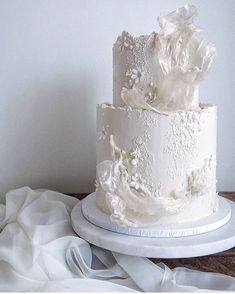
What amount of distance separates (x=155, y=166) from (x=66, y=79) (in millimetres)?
440

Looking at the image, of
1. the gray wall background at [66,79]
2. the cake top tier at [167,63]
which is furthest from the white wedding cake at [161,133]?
the gray wall background at [66,79]

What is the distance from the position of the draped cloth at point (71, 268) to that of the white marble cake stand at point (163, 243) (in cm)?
4

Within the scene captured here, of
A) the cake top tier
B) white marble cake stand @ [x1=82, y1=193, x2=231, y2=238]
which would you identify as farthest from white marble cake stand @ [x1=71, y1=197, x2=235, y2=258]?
the cake top tier

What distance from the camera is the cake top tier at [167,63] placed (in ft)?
1.99

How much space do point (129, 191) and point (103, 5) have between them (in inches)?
21.9

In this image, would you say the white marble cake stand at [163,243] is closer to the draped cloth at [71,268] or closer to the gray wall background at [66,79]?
the draped cloth at [71,268]

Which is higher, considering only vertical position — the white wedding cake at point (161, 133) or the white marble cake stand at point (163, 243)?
the white wedding cake at point (161, 133)

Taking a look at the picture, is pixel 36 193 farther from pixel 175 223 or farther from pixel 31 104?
pixel 175 223

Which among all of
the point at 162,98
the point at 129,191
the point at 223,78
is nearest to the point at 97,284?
the point at 129,191

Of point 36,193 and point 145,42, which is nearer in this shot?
point 145,42

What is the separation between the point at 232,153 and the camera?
1000mm

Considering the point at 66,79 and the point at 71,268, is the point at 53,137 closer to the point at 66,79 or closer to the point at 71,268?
the point at 66,79

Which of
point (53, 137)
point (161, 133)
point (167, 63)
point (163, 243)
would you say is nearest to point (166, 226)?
point (163, 243)

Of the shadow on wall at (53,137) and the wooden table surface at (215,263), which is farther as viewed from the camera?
the shadow on wall at (53,137)
